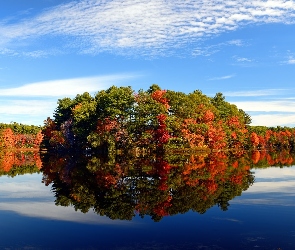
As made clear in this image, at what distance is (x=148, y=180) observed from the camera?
88.9ft

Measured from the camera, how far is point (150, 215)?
52.7 ft

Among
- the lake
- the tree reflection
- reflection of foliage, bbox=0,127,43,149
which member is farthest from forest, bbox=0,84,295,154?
the lake

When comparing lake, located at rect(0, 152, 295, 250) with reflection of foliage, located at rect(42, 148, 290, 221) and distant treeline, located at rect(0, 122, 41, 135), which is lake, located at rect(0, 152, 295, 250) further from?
distant treeline, located at rect(0, 122, 41, 135)

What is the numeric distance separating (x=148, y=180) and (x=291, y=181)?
38.5 feet

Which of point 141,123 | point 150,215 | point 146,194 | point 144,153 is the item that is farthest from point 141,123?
point 150,215

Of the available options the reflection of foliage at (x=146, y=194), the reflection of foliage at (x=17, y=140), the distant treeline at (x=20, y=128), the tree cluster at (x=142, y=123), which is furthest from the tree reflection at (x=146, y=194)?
the distant treeline at (x=20, y=128)

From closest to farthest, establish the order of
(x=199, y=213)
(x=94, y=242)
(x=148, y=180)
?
1. (x=94, y=242)
2. (x=199, y=213)
3. (x=148, y=180)

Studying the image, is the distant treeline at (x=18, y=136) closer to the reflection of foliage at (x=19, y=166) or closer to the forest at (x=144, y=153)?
the forest at (x=144, y=153)

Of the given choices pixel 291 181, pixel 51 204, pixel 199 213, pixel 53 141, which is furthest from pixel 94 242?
pixel 53 141

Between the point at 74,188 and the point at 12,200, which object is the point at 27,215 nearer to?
the point at 12,200

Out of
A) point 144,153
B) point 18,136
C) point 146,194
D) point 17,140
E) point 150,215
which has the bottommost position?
point 150,215

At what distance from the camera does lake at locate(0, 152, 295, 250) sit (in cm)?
1208

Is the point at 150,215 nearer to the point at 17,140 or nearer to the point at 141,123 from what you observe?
the point at 141,123

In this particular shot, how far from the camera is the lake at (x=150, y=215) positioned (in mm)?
12078
